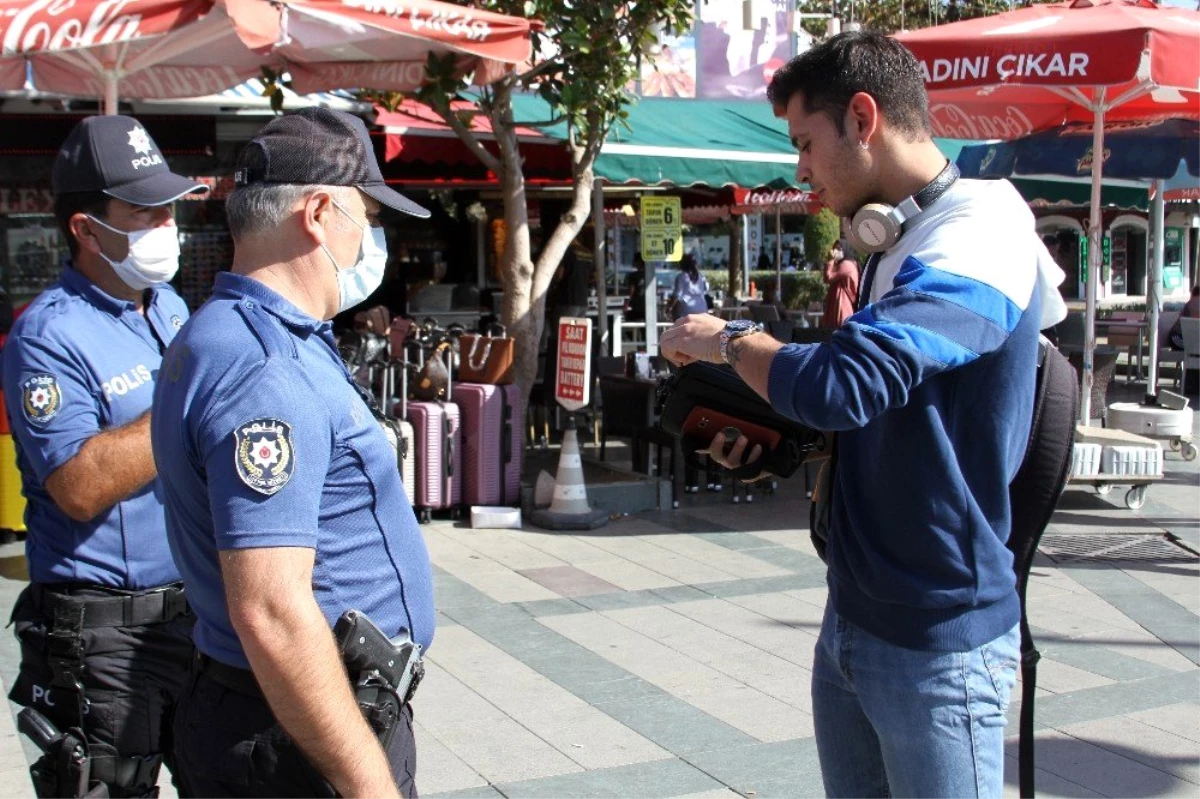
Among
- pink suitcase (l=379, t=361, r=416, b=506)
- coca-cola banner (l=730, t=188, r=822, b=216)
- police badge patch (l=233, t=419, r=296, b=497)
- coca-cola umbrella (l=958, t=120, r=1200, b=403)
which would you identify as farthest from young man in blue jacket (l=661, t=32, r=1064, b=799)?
coca-cola banner (l=730, t=188, r=822, b=216)

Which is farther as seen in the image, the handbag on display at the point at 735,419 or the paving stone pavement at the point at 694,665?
the paving stone pavement at the point at 694,665

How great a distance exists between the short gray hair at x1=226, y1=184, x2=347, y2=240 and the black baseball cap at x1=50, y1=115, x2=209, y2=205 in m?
1.14

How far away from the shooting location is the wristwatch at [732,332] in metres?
2.36

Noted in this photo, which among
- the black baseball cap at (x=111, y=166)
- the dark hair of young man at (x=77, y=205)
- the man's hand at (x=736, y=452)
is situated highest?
the black baseball cap at (x=111, y=166)

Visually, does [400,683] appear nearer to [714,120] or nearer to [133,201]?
[133,201]

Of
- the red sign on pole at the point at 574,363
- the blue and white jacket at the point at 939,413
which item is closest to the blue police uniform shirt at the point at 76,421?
the blue and white jacket at the point at 939,413

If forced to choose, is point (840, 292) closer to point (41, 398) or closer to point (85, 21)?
point (85, 21)

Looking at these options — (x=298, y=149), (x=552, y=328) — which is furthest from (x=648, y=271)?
(x=298, y=149)

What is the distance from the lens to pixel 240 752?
2039 mm

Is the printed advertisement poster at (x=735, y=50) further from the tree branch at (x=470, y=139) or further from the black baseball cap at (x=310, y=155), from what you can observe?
the black baseball cap at (x=310, y=155)

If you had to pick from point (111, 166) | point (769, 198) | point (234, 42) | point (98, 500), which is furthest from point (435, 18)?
point (769, 198)

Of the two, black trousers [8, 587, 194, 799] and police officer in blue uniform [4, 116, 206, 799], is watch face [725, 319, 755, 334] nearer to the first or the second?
police officer in blue uniform [4, 116, 206, 799]

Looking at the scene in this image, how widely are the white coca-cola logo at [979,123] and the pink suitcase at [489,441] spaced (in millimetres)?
4405

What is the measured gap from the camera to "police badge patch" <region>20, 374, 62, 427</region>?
9.38ft
